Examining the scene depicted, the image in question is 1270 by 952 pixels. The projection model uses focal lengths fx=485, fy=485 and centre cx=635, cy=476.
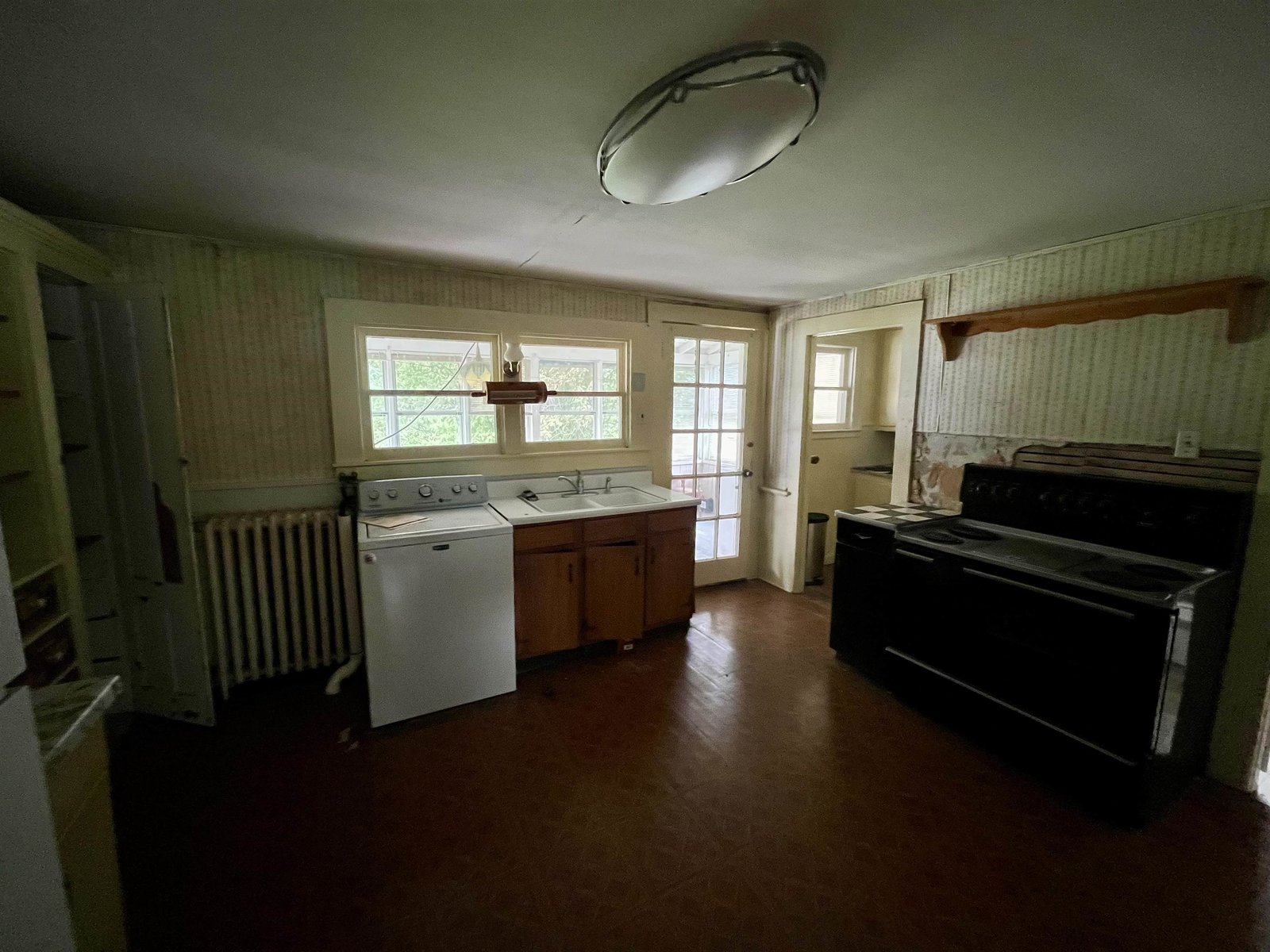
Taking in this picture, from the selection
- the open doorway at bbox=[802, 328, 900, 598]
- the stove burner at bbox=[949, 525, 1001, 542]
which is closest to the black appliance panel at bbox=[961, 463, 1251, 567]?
the stove burner at bbox=[949, 525, 1001, 542]

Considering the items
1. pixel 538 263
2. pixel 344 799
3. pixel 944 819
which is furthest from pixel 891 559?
pixel 344 799

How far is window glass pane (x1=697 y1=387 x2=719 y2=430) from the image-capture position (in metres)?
3.62

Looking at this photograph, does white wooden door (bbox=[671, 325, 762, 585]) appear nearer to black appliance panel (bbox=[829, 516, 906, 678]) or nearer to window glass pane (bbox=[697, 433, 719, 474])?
window glass pane (bbox=[697, 433, 719, 474])

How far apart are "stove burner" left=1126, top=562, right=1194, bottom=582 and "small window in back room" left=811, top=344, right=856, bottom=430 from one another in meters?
2.49

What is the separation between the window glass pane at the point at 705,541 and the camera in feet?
12.3

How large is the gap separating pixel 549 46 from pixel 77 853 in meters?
1.79

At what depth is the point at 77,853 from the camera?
908mm

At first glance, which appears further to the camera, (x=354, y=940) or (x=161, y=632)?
(x=161, y=632)

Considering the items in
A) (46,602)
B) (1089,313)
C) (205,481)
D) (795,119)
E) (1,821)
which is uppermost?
(795,119)

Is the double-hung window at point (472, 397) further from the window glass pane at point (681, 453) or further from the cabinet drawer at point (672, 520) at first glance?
the cabinet drawer at point (672, 520)

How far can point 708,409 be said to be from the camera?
12.0 feet

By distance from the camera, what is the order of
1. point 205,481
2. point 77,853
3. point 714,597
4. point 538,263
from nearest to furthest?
point 77,853 < point 205,481 < point 538,263 < point 714,597

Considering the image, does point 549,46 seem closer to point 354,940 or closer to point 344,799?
point 354,940

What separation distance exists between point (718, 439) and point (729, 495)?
0.47m
